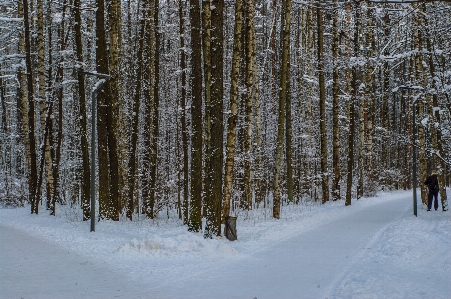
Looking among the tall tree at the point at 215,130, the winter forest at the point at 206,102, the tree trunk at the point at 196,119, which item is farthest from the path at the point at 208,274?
the winter forest at the point at 206,102

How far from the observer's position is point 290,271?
9281mm

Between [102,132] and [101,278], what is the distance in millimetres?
8876

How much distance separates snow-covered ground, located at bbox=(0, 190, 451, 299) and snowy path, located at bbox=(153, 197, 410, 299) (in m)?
0.02

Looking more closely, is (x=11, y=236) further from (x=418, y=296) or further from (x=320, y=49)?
(x=320, y=49)

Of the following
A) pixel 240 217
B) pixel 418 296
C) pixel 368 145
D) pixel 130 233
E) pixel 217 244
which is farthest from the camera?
pixel 368 145

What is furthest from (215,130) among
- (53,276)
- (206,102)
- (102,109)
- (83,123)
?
(83,123)

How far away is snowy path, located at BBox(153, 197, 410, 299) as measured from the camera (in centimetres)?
768

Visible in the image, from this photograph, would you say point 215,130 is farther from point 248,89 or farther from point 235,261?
point 248,89

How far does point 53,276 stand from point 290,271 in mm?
4900

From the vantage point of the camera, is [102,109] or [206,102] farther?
[102,109]

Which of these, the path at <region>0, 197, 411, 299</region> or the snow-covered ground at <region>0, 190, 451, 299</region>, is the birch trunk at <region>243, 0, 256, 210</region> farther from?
the path at <region>0, 197, 411, 299</region>

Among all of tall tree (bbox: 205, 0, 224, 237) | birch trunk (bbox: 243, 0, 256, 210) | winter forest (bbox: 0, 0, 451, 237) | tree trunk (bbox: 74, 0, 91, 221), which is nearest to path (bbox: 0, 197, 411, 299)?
tall tree (bbox: 205, 0, 224, 237)

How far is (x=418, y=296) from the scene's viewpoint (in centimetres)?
716

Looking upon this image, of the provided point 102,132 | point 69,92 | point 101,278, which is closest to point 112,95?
point 102,132
